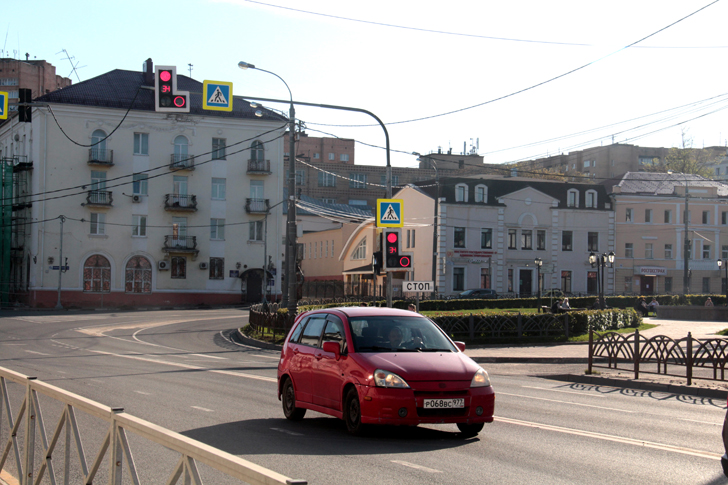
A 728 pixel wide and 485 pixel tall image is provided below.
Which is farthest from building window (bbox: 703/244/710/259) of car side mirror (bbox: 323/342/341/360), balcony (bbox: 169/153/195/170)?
car side mirror (bbox: 323/342/341/360)

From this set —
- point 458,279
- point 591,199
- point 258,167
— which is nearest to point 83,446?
point 258,167

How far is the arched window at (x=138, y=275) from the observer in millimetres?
61000

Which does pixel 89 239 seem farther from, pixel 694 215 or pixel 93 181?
pixel 694 215

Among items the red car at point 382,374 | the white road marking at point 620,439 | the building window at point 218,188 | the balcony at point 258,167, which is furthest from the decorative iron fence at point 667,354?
the building window at point 218,188

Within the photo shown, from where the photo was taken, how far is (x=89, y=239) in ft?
197

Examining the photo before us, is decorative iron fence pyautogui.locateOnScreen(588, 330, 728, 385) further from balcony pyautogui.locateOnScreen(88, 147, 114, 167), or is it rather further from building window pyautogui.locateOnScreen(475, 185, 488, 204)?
balcony pyautogui.locateOnScreen(88, 147, 114, 167)

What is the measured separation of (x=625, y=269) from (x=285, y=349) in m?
Answer: 68.5

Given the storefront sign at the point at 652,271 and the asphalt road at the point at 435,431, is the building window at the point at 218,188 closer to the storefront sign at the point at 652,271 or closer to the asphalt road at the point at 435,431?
the storefront sign at the point at 652,271

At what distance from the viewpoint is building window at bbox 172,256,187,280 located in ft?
204

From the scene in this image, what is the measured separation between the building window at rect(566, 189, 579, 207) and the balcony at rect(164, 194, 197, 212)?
34508 mm

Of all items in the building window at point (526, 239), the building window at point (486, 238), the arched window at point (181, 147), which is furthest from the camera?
the building window at point (526, 239)

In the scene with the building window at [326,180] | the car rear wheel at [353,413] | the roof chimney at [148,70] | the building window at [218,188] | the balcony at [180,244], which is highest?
the roof chimney at [148,70]

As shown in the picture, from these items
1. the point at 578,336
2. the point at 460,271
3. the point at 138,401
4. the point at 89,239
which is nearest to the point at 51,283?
the point at 89,239

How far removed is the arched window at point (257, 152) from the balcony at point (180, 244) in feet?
28.8
